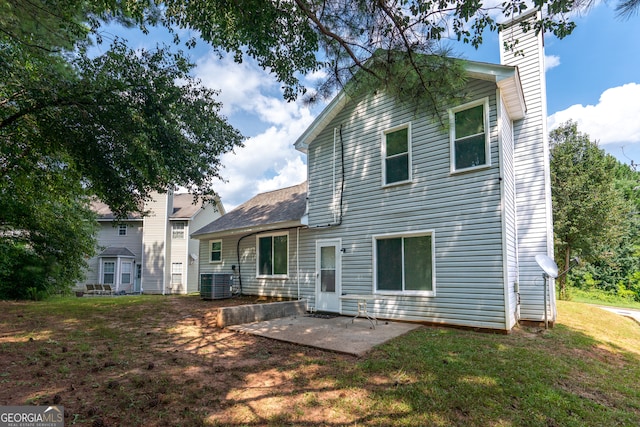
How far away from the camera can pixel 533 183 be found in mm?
8109

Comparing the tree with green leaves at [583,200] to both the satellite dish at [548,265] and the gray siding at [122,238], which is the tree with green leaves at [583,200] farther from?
the gray siding at [122,238]

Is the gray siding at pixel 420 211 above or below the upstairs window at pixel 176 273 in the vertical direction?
above

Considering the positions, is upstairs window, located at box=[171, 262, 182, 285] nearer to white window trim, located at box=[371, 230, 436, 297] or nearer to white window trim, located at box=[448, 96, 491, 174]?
white window trim, located at box=[371, 230, 436, 297]

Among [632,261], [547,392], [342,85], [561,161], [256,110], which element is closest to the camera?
[547,392]

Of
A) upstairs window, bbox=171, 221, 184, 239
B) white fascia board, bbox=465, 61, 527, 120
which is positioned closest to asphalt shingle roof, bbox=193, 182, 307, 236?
white fascia board, bbox=465, 61, 527, 120

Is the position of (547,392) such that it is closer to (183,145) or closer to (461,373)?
(461,373)

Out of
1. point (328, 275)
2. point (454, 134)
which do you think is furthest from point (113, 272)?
point (454, 134)

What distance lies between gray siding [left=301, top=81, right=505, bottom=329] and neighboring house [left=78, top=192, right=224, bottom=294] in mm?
13775

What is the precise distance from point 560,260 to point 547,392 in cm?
1590

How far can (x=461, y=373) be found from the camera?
4.33 m

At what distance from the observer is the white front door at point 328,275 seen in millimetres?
9344

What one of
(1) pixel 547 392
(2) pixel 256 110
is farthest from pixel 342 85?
(2) pixel 256 110

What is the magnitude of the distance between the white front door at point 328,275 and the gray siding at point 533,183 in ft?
15.5

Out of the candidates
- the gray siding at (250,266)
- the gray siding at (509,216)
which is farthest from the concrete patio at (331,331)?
the gray siding at (250,266)
